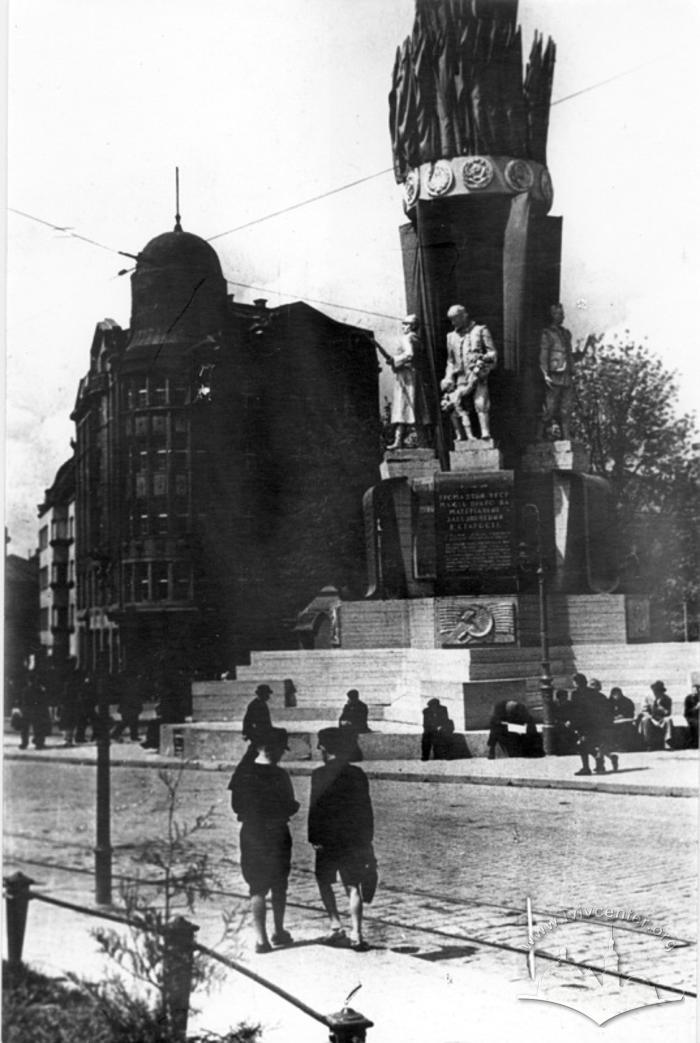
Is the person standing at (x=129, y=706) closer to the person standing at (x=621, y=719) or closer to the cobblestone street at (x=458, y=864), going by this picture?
the cobblestone street at (x=458, y=864)

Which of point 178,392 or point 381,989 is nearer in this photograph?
point 381,989

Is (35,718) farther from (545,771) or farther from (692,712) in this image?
(692,712)

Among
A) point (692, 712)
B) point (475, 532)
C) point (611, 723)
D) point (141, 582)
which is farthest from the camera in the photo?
point (475, 532)

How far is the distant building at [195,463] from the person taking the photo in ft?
33.6

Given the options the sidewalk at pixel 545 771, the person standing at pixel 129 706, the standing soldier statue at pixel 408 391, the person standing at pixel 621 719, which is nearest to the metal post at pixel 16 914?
the sidewalk at pixel 545 771

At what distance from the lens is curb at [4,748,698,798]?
916 centimetres

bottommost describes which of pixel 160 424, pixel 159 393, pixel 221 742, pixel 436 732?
pixel 436 732

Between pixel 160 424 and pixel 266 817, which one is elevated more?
pixel 160 424

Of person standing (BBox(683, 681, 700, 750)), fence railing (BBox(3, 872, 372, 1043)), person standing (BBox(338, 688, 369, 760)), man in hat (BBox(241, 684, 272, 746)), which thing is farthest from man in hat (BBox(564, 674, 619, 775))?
fence railing (BBox(3, 872, 372, 1043))

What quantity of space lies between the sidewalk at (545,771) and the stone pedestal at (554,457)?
5584mm

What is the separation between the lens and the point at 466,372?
55.1ft

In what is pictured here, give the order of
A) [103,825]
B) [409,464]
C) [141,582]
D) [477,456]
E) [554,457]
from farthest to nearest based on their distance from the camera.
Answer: [554,457]
[409,464]
[477,456]
[141,582]
[103,825]

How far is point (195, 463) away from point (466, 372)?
5.96 metres

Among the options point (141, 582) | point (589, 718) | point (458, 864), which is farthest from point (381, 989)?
point (589, 718)
